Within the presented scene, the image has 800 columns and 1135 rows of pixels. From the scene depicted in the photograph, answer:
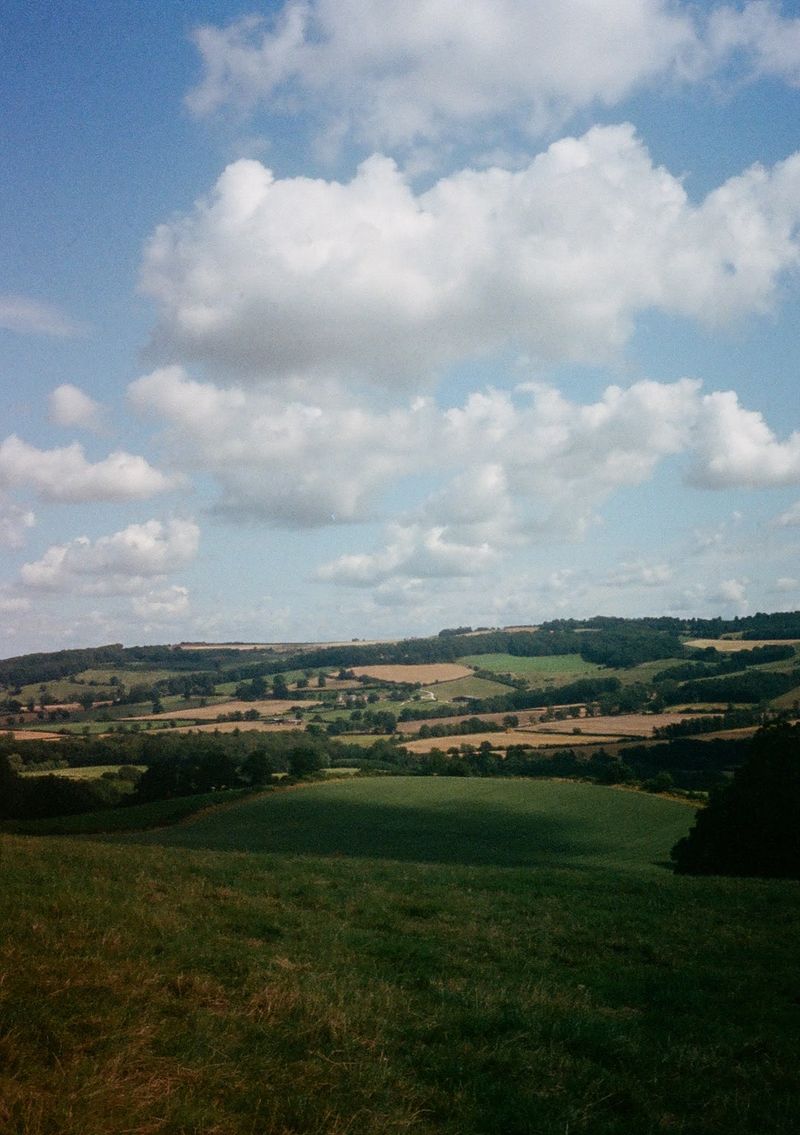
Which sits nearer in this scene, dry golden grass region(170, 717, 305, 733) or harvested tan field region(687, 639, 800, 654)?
dry golden grass region(170, 717, 305, 733)

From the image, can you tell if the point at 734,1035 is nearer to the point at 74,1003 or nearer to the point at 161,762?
the point at 74,1003

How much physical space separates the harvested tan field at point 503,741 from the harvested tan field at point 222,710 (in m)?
33.7

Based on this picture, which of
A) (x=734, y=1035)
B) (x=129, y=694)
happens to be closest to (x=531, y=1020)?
(x=734, y=1035)

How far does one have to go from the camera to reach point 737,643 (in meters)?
174

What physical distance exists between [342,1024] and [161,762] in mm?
86093

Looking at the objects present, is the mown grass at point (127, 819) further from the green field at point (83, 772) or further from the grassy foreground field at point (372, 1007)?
the grassy foreground field at point (372, 1007)

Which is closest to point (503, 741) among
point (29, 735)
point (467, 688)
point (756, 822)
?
point (467, 688)

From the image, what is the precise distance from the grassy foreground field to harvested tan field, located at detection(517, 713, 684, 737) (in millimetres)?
95217

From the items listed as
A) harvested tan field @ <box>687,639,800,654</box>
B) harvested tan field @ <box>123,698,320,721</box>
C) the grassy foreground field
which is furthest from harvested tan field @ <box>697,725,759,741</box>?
the grassy foreground field

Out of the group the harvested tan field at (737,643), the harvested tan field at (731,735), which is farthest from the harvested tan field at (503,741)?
the harvested tan field at (737,643)

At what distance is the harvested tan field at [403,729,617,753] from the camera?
108 meters

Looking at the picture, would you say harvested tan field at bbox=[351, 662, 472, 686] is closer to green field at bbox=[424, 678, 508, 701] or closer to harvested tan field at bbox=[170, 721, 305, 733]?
green field at bbox=[424, 678, 508, 701]

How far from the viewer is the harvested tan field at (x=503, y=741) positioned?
108 m

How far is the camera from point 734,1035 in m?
8.91
